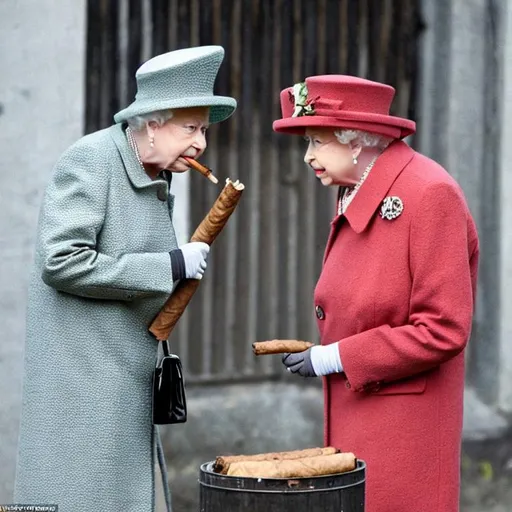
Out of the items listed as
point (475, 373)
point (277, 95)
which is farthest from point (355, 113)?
point (475, 373)

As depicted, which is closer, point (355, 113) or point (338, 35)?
point (355, 113)

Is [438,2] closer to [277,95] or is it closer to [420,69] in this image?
[420,69]

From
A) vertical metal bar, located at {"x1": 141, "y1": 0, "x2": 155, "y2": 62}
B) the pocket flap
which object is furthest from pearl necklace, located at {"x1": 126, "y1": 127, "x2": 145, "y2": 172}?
vertical metal bar, located at {"x1": 141, "y1": 0, "x2": 155, "y2": 62}

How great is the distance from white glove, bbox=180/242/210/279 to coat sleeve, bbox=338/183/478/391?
1.95ft

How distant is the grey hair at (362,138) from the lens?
16.6 feet

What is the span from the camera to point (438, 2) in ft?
25.9

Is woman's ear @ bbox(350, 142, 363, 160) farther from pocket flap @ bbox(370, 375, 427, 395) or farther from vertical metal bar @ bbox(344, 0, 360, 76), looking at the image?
vertical metal bar @ bbox(344, 0, 360, 76)

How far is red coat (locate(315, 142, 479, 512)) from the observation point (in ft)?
15.9

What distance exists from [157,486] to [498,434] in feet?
10.1

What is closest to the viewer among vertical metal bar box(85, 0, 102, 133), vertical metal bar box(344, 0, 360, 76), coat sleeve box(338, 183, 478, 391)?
coat sleeve box(338, 183, 478, 391)

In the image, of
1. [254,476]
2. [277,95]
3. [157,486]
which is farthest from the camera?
[277,95]

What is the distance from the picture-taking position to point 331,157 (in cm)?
509

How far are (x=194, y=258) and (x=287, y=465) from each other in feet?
3.32

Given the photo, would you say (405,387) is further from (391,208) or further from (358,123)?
(358,123)
